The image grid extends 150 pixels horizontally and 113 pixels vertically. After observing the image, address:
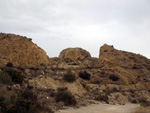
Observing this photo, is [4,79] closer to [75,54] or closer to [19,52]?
[19,52]

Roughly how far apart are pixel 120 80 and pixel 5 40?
21.2m

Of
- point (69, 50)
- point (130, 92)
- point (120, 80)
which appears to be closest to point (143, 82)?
point (120, 80)

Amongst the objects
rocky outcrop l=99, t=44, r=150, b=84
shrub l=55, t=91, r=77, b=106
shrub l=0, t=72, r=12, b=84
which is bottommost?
shrub l=55, t=91, r=77, b=106

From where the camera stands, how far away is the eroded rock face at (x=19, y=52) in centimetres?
2692

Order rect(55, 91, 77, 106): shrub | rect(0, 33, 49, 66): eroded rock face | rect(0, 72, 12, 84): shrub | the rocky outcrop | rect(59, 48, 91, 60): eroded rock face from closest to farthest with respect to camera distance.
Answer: rect(0, 72, 12, 84): shrub → rect(55, 91, 77, 106): shrub → rect(0, 33, 49, 66): eroded rock face → the rocky outcrop → rect(59, 48, 91, 60): eroded rock face

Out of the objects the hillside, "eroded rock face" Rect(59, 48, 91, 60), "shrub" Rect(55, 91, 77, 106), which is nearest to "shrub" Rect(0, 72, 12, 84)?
the hillside

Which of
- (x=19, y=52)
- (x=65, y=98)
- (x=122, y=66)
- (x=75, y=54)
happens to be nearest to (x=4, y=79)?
(x=65, y=98)

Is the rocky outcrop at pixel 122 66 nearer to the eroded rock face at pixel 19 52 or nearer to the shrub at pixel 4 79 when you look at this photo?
the eroded rock face at pixel 19 52

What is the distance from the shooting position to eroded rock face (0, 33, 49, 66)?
26922mm

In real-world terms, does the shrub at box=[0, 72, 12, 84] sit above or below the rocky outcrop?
below

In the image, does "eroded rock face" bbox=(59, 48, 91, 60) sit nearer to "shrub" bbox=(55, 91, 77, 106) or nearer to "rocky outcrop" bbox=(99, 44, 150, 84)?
"rocky outcrop" bbox=(99, 44, 150, 84)

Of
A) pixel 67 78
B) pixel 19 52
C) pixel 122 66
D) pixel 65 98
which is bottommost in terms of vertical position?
pixel 65 98

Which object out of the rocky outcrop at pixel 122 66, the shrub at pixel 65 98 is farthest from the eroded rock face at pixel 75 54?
the shrub at pixel 65 98

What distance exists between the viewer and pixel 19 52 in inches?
1110
